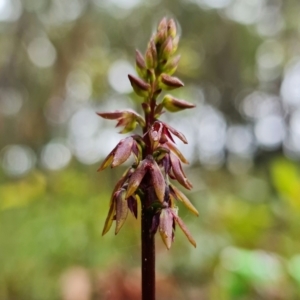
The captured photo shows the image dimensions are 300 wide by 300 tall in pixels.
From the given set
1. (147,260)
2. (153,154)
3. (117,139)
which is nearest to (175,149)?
(153,154)

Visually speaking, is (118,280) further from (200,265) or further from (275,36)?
(275,36)

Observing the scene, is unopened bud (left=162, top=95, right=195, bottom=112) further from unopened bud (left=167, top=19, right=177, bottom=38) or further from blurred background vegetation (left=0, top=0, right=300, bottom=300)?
blurred background vegetation (left=0, top=0, right=300, bottom=300)

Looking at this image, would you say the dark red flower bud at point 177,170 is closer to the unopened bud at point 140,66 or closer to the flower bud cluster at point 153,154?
the flower bud cluster at point 153,154

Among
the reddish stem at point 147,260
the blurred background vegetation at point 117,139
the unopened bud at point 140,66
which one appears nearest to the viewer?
the reddish stem at point 147,260

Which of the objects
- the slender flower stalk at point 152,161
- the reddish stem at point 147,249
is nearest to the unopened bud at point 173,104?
the slender flower stalk at point 152,161

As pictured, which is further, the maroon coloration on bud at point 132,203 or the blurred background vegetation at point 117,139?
the blurred background vegetation at point 117,139

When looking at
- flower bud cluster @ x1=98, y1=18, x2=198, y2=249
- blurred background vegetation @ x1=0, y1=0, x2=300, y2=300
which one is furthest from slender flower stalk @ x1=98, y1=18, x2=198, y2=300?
blurred background vegetation @ x1=0, y1=0, x2=300, y2=300

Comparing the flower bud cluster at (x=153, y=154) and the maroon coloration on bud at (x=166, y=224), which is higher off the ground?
the flower bud cluster at (x=153, y=154)

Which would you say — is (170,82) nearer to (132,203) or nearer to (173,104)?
(173,104)
